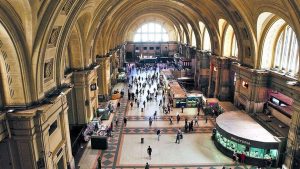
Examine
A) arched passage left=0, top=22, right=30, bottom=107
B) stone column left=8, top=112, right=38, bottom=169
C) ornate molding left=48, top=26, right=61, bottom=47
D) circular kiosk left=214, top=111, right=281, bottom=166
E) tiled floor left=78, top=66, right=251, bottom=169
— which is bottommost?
tiled floor left=78, top=66, right=251, bottom=169

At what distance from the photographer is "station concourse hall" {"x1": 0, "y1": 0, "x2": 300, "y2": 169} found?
10188 mm

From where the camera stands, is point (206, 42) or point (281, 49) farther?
point (206, 42)

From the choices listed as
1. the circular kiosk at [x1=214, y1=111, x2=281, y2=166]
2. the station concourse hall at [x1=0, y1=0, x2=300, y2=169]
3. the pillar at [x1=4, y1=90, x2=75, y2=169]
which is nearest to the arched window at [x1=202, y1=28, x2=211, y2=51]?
the station concourse hall at [x1=0, y1=0, x2=300, y2=169]

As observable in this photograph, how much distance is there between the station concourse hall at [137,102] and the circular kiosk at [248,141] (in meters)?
0.07

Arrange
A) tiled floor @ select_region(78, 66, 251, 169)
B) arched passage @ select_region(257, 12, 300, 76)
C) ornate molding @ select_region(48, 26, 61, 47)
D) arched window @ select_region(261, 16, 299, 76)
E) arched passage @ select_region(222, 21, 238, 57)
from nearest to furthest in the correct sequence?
1. ornate molding @ select_region(48, 26, 61, 47)
2. tiled floor @ select_region(78, 66, 251, 169)
3. arched window @ select_region(261, 16, 299, 76)
4. arched passage @ select_region(257, 12, 300, 76)
5. arched passage @ select_region(222, 21, 238, 57)

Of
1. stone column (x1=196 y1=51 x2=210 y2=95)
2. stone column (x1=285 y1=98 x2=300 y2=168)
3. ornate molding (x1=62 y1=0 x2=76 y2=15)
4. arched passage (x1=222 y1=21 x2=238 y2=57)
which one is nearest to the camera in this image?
ornate molding (x1=62 y1=0 x2=76 y2=15)

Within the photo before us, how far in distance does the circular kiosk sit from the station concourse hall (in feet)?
0.22

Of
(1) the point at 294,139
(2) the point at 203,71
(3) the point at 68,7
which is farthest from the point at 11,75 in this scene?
(2) the point at 203,71

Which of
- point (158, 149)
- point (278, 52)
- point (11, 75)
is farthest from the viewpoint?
point (278, 52)

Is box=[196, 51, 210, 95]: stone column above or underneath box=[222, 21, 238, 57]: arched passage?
underneath

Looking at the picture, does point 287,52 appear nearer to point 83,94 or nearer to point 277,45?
point 277,45

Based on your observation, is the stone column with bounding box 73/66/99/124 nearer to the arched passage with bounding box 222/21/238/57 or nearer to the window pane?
the window pane

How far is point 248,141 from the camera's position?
1623 centimetres

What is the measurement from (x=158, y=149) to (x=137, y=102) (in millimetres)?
11066
